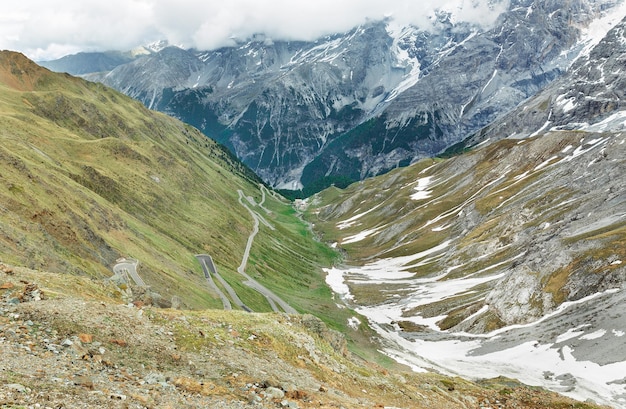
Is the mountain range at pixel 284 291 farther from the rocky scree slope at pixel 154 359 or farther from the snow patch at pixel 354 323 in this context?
the snow patch at pixel 354 323

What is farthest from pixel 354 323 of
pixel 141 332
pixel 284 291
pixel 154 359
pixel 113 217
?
pixel 154 359

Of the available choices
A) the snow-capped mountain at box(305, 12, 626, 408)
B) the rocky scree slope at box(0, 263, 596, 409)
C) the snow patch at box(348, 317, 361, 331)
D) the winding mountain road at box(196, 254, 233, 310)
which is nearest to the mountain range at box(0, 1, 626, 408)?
the rocky scree slope at box(0, 263, 596, 409)

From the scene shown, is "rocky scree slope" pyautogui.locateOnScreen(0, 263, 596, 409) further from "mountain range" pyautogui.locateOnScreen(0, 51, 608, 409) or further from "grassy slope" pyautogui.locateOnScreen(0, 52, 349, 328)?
"grassy slope" pyautogui.locateOnScreen(0, 52, 349, 328)

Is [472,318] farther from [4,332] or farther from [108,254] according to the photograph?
[4,332]

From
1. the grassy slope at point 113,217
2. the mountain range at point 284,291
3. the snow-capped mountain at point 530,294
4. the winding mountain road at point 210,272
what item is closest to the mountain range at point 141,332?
the mountain range at point 284,291

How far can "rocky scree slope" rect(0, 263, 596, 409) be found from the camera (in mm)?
18969

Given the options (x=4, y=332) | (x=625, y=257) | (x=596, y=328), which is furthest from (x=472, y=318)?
(x=4, y=332)

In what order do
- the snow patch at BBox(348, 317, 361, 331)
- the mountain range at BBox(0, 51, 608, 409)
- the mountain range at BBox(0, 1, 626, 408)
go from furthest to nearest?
the snow patch at BBox(348, 317, 361, 331), the mountain range at BBox(0, 1, 626, 408), the mountain range at BBox(0, 51, 608, 409)

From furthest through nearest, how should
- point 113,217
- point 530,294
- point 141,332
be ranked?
point 530,294 → point 113,217 → point 141,332

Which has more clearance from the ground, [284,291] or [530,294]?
[284,291]

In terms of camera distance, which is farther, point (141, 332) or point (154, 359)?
point (141, 332)

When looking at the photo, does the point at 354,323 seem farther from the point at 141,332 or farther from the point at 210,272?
the point at 141,332

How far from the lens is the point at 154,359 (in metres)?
24.9

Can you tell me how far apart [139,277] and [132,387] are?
2266 inches
